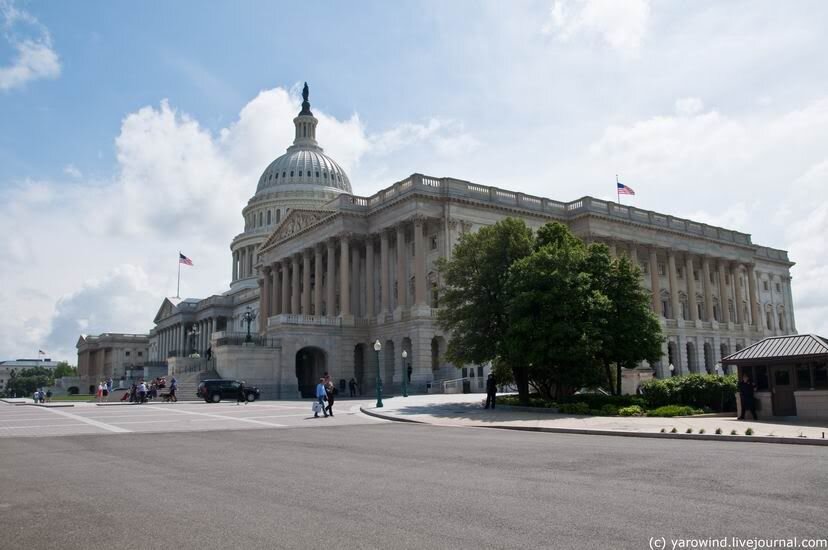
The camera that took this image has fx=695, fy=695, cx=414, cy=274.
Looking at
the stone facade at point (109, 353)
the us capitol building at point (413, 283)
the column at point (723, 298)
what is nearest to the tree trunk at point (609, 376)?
the us capitol building at point (413, 283)

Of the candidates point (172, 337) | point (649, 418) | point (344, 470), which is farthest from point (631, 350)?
point (172, 337)

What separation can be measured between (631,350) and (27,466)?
1165 inches

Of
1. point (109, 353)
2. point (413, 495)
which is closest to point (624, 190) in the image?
point (413, 495)

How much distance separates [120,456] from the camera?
17859 mm

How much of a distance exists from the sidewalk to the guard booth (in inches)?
40.3

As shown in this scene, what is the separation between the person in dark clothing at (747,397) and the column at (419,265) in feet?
124

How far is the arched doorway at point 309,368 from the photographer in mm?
68750

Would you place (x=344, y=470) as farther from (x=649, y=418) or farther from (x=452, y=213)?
(x=452, y=213)

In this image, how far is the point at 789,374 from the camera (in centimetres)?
2659

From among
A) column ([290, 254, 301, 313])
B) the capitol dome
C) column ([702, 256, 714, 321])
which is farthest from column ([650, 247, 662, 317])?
the capitol dome

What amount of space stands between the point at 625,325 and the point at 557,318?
4.89 meters

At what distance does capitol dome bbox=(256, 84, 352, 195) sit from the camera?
432 feet

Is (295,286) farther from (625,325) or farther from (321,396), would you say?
(625,325)

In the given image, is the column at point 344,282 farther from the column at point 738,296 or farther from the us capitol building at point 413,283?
the column at point 738,296
